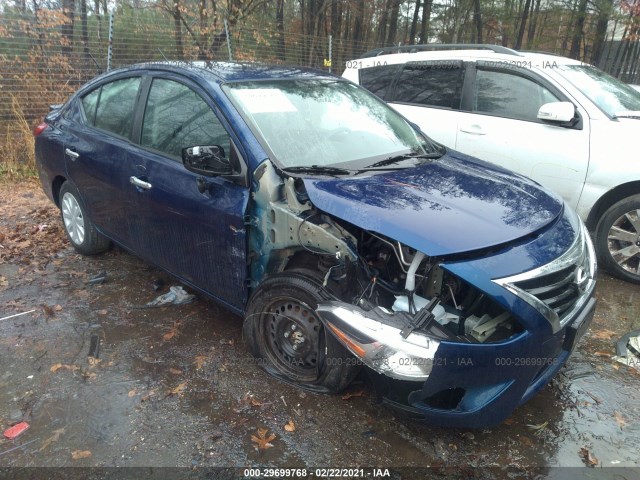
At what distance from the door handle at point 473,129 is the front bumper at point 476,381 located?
3075 mm

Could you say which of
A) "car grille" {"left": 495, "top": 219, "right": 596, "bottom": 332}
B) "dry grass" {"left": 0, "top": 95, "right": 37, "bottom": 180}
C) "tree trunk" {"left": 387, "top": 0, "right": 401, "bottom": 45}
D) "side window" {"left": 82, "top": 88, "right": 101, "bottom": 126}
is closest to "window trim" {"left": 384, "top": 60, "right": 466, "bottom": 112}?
"car grille" {"left": 495, "top": 219, "right": 596, "bottom": 332}

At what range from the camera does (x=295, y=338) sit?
2.76 metres

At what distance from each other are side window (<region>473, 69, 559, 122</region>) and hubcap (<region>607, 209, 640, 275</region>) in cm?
123

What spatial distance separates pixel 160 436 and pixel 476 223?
193cm

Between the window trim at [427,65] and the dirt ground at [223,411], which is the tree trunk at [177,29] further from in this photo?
the dirt ground at [223,411]

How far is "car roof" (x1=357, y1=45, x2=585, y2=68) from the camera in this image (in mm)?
4949

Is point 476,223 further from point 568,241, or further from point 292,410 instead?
point 292,410

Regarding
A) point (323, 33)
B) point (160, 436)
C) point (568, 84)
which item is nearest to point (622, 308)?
point (568, 84)

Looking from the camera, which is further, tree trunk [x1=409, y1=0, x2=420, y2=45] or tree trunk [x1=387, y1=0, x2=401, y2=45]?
tree trunk [x1=409, y1=0, x2=420, y2=45]

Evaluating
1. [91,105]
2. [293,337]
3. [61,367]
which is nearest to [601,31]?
[91,105]

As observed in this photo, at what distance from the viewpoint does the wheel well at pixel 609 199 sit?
162 inches

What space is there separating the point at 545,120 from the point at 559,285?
2675 millimetres

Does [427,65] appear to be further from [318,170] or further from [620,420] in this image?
[620,420]

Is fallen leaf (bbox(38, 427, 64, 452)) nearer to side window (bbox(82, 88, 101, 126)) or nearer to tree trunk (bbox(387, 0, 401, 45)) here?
side window (bbox(82, 88, 101, 126))
